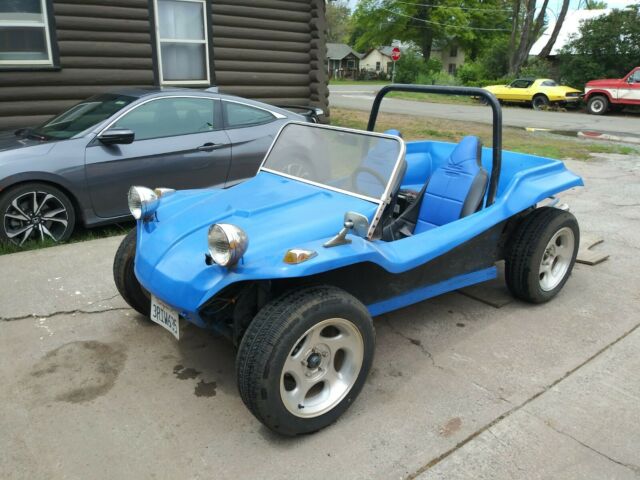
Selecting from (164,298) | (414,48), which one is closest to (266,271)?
(164,298)

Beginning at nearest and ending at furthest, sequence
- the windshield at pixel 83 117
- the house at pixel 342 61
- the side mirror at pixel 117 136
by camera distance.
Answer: the side mirror at pixel 117 136 → the windshield at pixel 83 117 → the house at pixel 342 61

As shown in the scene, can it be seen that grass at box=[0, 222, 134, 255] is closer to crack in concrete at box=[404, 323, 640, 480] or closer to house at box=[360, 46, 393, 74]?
crack in concrete at box=[404, 323, 640, 480]

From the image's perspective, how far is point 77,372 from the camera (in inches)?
121

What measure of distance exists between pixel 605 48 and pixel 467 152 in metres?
25.0

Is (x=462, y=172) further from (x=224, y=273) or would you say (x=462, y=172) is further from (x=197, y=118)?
(x=197, y=118)

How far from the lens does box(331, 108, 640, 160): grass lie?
35.9ft

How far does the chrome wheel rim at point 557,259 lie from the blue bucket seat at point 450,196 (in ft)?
2.37

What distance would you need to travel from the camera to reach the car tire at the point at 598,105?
69.2 feet

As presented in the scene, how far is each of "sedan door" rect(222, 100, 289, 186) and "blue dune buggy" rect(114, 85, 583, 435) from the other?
209 cm

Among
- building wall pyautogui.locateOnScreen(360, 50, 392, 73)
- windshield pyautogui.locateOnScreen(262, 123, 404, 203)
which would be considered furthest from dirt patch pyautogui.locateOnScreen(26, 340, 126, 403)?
building wall pyautogui.locateOnScreen(360, 50, 392, 73)

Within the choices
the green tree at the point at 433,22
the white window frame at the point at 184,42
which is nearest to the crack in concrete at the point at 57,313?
the white window frame at the point at 184,42

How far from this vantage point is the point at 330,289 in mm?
2600

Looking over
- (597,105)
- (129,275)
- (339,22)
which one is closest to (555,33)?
(597,105)

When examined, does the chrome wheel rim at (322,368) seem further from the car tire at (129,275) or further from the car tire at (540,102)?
the car tire at (540,102)
